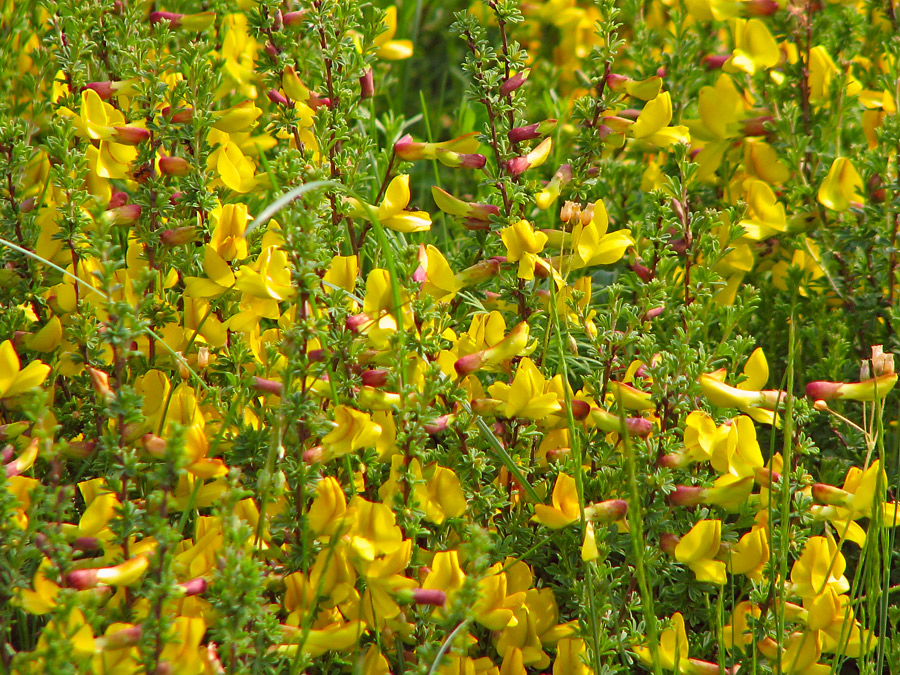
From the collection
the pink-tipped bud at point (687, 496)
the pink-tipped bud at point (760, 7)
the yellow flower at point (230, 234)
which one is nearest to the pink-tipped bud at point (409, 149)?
the yellow flower at point (230, 234)

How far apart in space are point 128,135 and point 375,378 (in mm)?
666

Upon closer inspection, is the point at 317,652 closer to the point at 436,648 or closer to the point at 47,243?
the point at 436,648

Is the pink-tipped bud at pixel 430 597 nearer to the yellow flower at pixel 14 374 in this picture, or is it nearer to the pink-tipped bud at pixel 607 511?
the pink-tipped bud at pixel 607 511

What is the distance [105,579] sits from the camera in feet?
3.97

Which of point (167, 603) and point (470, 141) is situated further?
point (470, 141)

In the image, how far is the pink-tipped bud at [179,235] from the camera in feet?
5.39

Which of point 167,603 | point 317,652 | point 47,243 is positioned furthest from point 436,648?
point 47,243

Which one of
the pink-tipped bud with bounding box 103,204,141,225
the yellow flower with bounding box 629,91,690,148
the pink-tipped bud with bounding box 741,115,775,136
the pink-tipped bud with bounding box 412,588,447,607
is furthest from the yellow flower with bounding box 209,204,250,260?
the pink-tipped bud with bounding box 741,115,775,136

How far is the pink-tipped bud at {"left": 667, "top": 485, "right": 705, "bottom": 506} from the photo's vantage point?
1.46 metres

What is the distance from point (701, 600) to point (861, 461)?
19.7 inches

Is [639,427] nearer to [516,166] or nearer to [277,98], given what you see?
[516,166]

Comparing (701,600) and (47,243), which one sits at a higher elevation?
(47,243)

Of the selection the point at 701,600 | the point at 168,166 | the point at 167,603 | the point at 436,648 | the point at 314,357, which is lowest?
the point at 701,600

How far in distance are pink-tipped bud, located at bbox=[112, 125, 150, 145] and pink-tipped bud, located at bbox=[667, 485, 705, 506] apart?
3.64 ft
